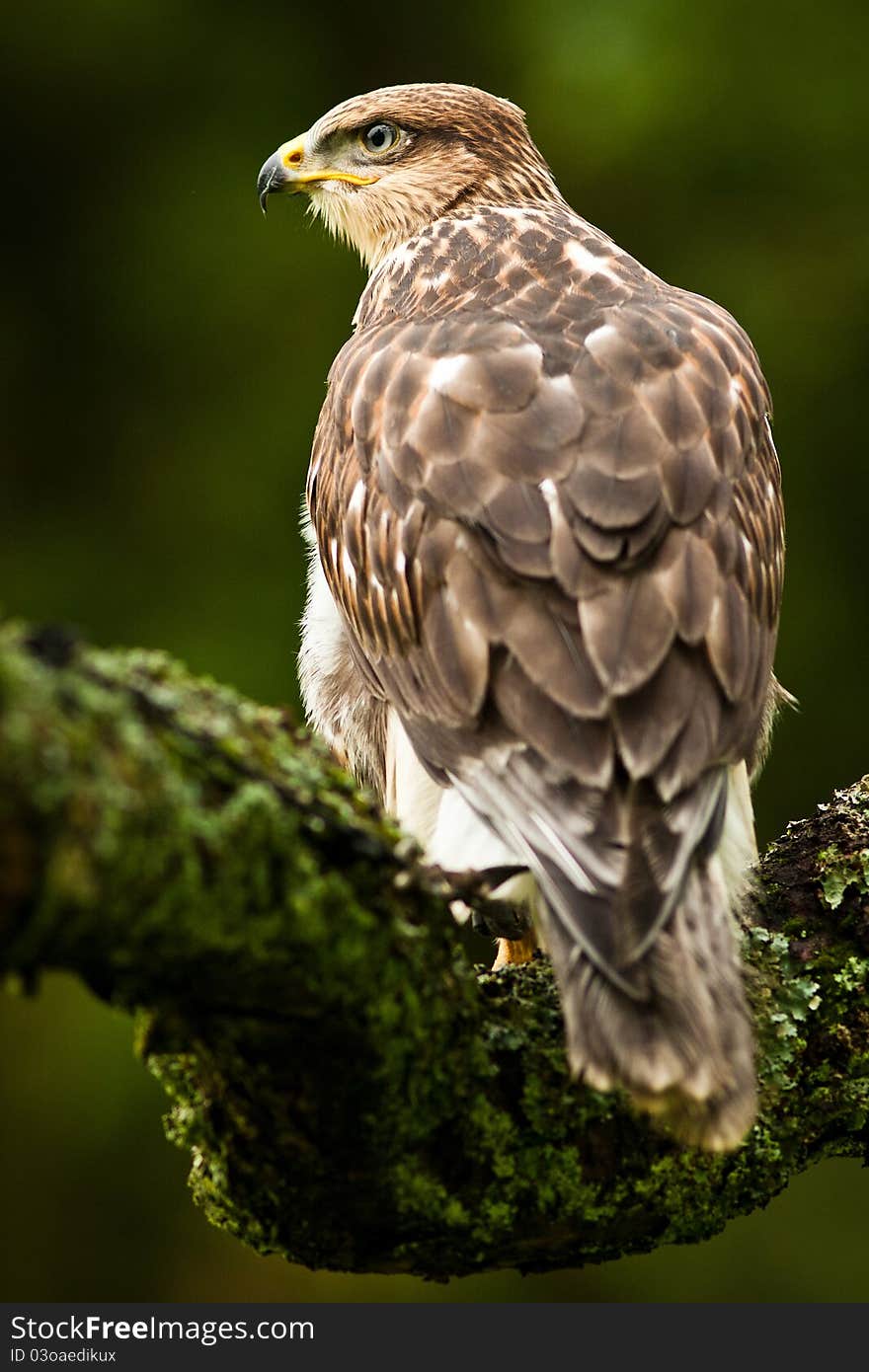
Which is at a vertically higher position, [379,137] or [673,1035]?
[379,137]

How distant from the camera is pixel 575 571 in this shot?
2.76m

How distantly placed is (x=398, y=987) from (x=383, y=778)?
5.57ft

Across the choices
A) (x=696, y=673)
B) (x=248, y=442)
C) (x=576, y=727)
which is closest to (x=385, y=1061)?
(x=576, y=727)

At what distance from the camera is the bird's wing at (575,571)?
8.30 feet

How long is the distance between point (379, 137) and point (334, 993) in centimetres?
347

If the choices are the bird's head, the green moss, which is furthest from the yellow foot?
the bird's head

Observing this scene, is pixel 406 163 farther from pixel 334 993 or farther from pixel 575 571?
pixel 334 993

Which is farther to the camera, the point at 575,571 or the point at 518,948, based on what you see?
the point at 518,948

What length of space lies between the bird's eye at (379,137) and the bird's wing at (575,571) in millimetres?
1484

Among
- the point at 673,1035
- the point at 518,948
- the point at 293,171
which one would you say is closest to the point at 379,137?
the point at 293,171

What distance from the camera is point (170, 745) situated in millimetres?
1854

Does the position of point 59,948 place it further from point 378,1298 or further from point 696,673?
point 378,1298

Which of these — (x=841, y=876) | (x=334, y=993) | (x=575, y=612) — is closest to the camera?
(x=334, y=993)

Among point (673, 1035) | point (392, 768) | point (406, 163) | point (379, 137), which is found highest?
point (379, 137)
